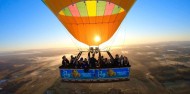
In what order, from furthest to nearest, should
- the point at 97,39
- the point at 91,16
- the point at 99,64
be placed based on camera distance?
the point at 97,39 < the point at 91,16 < the point at 99,64

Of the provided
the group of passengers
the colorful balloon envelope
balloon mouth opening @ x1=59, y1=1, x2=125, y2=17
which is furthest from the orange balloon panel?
the group of passengers

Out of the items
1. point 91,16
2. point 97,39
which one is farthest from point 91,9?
point 97,39

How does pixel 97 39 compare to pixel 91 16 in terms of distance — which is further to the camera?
pixel 97 39

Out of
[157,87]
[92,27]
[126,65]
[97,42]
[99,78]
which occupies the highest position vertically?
[92,27]

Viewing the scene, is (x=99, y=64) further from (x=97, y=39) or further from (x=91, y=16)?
(x=91, y=16)

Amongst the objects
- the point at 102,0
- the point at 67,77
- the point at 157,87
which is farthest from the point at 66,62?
the point at 157,87

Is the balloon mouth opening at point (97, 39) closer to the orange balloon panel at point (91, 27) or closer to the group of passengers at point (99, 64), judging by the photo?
the orange balloon panel at point (91, 27)

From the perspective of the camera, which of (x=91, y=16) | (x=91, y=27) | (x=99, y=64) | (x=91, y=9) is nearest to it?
(x=99, y=64)

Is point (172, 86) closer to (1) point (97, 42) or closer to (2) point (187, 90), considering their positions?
(2) point (187, 90)
